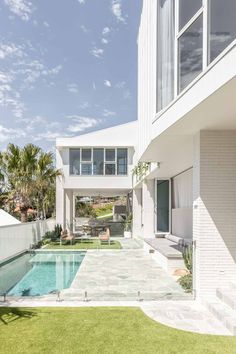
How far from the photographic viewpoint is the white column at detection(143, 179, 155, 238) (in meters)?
18.2

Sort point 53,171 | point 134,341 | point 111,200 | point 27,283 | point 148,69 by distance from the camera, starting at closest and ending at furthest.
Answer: point 134,341
point 148,69
point 27,283
point 53,171
point 111,200

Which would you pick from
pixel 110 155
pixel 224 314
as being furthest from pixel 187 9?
pixel 110 155

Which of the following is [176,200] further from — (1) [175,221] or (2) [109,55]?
(2) [109,55]

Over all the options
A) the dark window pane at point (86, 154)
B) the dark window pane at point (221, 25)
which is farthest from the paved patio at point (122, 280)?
the dark window pane at point (86, 154)

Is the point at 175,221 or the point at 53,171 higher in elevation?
the point at 53,171

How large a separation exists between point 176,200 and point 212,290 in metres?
10.0

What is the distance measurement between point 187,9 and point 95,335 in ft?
21.8

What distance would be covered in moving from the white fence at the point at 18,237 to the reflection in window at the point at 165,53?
9.30 meters

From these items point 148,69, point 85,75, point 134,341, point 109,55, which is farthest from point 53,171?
point 134,341

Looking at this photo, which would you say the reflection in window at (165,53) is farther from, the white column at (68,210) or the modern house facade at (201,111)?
the white column at (68,210)

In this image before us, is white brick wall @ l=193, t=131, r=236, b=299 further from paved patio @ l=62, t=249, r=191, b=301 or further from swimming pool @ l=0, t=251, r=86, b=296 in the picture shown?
swimming pool @ l=0, t=251, r=86, b=296

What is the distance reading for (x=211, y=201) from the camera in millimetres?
7668

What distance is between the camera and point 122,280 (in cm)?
1065

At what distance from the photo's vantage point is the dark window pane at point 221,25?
495cm
